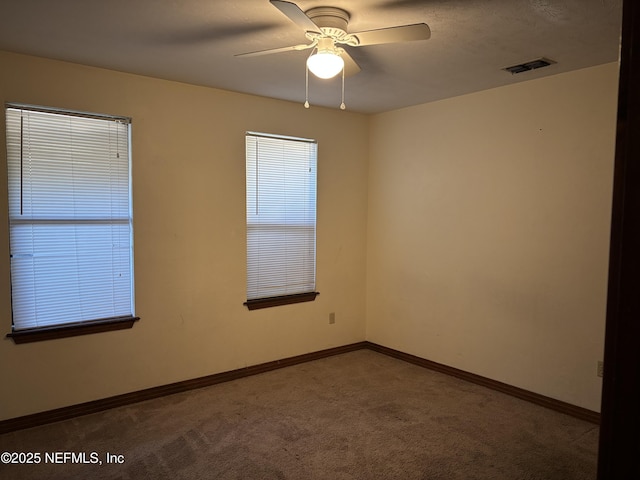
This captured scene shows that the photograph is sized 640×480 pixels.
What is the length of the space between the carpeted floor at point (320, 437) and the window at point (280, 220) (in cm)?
92

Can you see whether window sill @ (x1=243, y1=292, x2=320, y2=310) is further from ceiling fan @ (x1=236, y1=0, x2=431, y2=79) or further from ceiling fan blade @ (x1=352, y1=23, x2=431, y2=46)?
ceiling fan blade @ (x1=352, y1=23, x2=431, y2=46)

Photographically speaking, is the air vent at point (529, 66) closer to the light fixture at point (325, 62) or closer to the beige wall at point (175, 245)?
the light fixture at point (325, 62)

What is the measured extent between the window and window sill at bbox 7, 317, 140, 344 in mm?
1109

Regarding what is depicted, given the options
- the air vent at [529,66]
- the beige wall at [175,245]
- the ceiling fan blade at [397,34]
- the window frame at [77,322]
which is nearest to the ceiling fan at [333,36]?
the ceiling fan blade at [397,34]

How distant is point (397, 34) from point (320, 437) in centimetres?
248

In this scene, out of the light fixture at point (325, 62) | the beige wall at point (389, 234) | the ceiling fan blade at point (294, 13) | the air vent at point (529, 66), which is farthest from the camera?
the beige wall at point (389, 234)

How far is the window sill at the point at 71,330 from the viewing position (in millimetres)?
3027

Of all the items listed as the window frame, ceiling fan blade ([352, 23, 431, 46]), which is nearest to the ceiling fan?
ceiling fan blade ([352, 23, 431, 46])

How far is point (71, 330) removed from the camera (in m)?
3.20

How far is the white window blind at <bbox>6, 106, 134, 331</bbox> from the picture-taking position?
3.02 metres

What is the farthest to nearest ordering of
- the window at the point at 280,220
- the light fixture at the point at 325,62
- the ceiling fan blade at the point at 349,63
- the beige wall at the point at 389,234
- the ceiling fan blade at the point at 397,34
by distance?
the window at the point at 280,220, the beige wall at the point at 389,234, the ceiling fan blade at the point at 349,63, the light fixture at the point at 325,62, the ceiling fan blade at the point at 397,34

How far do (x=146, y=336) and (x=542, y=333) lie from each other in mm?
3123

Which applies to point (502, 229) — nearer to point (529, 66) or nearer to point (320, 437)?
point (529, 66)

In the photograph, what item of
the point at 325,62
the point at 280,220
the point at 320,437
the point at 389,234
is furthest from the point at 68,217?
the point at 389,234
